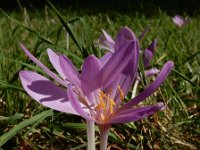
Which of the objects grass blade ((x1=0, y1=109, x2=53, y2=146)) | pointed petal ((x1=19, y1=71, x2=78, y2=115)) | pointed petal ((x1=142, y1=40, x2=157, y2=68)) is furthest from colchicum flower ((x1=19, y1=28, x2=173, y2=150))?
pointed petal ((x1=142, y1=40, x2=157, y2=68))

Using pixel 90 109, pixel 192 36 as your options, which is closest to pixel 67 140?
pixel 90 109

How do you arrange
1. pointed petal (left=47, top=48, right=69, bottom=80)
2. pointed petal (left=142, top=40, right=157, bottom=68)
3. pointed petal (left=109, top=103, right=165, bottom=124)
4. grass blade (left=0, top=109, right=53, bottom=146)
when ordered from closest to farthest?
pointed petal (left=109, top=103, right=165, bottom=124) → pointed petal (left=47, top=48, right=69, bottom=80) → grass blade (left=0, top=109, right=53, bottom=146) → pointed petal (left=142, top=40, right=157, bottom=68)

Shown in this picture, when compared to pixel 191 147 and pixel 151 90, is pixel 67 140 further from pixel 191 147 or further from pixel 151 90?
pixel 151 90

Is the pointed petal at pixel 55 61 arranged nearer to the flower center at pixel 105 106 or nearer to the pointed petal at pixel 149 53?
the flower center at pixel 105 106

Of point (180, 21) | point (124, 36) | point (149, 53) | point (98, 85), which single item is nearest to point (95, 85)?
point (98, 85)

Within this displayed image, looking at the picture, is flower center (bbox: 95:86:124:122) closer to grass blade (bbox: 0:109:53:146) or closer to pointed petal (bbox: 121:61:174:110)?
pointed petal (bbox: 121:61:174:110)

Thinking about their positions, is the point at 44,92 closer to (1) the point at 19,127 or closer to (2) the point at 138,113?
(2) the point at 138,113

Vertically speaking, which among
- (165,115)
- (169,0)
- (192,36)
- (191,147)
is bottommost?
(191,147)
